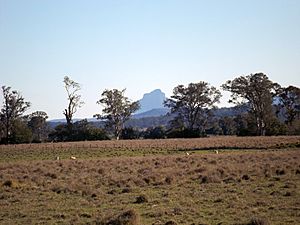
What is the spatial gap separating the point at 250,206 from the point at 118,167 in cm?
1667

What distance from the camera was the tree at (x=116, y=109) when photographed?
90625 millimetres

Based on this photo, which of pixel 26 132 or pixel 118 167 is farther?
pixel 26 132

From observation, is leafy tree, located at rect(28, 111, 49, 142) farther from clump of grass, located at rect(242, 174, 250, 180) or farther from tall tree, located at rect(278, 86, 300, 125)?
clump of grass, located at rect(242, 174, 250, 180)

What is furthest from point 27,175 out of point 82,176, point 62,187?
point 62,187

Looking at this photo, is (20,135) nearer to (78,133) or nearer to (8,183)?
(78,133)

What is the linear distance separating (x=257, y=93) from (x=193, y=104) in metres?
14.8

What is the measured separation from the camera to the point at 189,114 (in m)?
91.6

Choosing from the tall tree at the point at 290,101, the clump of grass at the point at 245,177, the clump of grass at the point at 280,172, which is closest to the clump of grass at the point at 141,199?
the clump of grass at the point at 245,177

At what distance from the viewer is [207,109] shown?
298 feet

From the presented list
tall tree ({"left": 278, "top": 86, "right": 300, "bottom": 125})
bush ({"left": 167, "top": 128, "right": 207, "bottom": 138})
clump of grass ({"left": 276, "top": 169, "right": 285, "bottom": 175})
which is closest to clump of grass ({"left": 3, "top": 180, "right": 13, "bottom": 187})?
clump of grass ({"left": 276, "top": 169, "right": 285, "bottom": 175})

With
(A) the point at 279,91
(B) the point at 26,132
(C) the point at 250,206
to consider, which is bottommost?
(C) the point at 250,206

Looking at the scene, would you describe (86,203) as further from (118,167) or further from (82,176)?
(118,167)

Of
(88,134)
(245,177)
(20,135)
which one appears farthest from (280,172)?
(20,135)

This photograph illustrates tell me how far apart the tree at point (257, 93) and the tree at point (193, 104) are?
8734 mm
